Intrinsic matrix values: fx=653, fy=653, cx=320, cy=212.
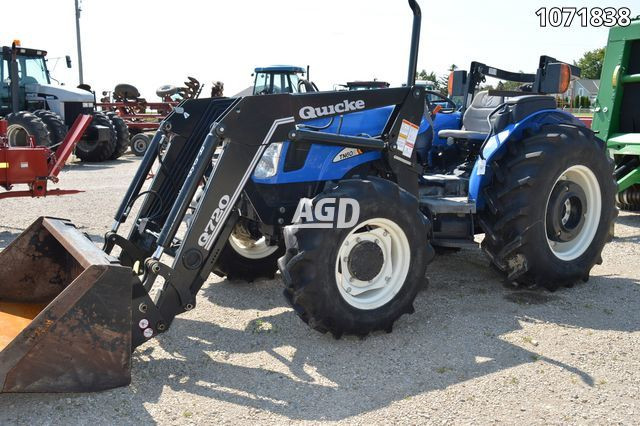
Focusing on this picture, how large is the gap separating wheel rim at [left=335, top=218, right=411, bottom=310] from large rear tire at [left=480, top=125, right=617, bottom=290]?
114cm

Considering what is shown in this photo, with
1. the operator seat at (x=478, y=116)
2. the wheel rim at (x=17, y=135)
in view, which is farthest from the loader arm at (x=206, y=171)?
the wheel rim at (x=17, y=135)

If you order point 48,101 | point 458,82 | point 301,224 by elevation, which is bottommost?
point 48,101

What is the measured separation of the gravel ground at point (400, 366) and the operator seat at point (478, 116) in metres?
1.45

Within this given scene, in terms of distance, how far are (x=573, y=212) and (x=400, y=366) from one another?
2.50m

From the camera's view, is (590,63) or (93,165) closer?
(93,165)

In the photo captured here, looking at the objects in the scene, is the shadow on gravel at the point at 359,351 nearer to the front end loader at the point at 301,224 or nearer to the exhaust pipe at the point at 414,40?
the front end loader at the point at 301,224

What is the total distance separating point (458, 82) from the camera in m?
7.00

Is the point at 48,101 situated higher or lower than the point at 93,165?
higher

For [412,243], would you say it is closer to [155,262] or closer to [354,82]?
[155,262]

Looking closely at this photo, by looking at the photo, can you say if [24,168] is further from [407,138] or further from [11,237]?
[407,138]

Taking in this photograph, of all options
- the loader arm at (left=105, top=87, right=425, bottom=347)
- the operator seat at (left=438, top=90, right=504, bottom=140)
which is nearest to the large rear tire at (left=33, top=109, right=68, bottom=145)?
the operator seat at (left=438, top=90, right=504, bottom=140)

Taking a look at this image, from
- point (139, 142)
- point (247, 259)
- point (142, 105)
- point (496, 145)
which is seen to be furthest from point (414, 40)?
point (142, 105)

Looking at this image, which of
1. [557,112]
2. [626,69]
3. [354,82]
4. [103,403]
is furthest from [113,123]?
[103,403]

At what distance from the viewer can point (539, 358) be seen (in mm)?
4020
